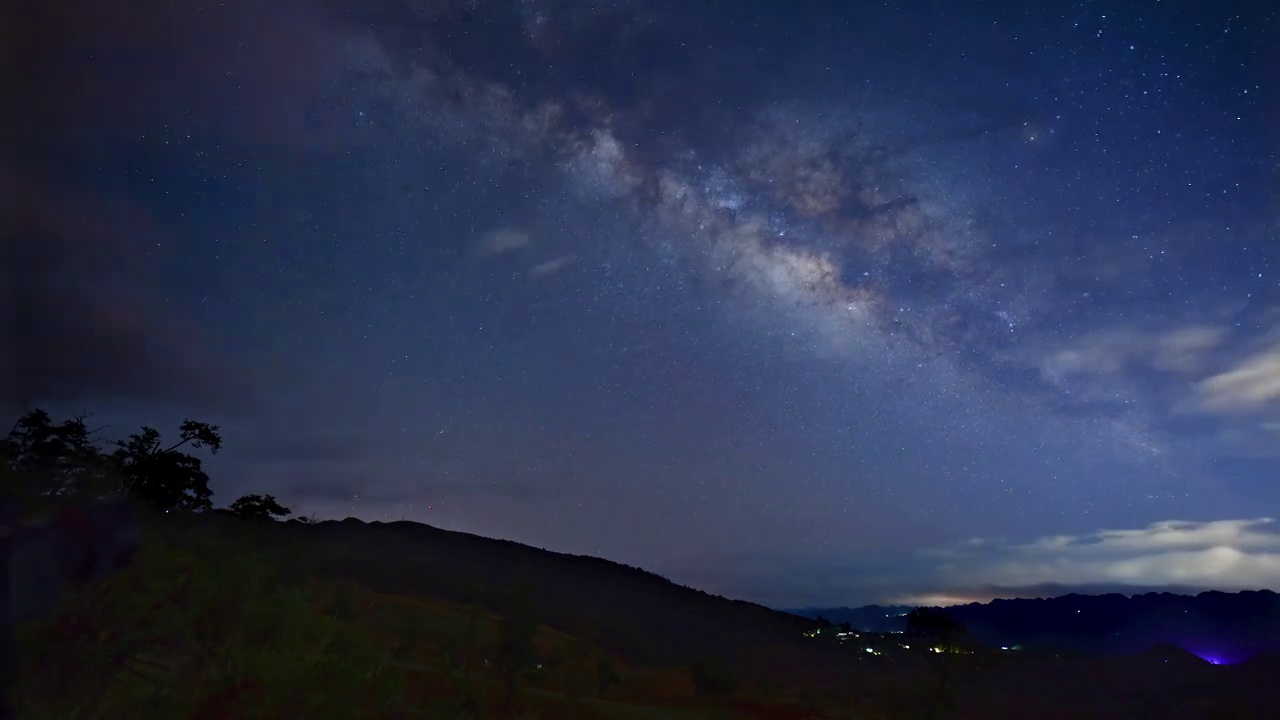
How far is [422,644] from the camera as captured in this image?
3816cm

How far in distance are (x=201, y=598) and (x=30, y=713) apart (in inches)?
106

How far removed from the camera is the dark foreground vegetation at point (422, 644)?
30.3ft

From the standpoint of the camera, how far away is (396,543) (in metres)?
105

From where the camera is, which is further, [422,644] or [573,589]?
[573,589]

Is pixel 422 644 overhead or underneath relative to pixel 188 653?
overhead

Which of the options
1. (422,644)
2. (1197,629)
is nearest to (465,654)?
(422,644)

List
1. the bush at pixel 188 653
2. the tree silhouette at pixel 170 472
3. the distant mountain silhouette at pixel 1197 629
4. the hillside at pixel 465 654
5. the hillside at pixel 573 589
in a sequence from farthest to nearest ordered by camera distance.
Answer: the distant mountain silhouette at pixel 1197 629
the hillside at pixel 573 589
the tree silhouette at pixel 170 472
the hillside at pixel 465 654
the bush at pixel 188 653

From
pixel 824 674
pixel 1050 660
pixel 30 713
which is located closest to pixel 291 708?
pixel 30 713

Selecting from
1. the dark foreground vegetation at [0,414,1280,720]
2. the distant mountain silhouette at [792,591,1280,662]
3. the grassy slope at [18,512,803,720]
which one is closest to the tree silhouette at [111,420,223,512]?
the dark foreground vegetation at [0,414,1280,720]

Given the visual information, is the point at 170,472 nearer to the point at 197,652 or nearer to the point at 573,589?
the point at 197,652

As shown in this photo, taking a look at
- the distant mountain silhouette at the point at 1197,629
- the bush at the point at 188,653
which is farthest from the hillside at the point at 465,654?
the distant mountain silhouette at the point at 1197,629

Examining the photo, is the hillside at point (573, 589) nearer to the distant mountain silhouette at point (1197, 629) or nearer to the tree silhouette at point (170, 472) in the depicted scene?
the tree silhouette at point (170, 472)

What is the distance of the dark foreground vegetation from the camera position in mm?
9234

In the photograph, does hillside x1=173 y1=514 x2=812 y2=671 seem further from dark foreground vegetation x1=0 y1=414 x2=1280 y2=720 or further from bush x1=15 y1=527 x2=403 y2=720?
bush x1=15 y1=527 x2=403 y2=720
